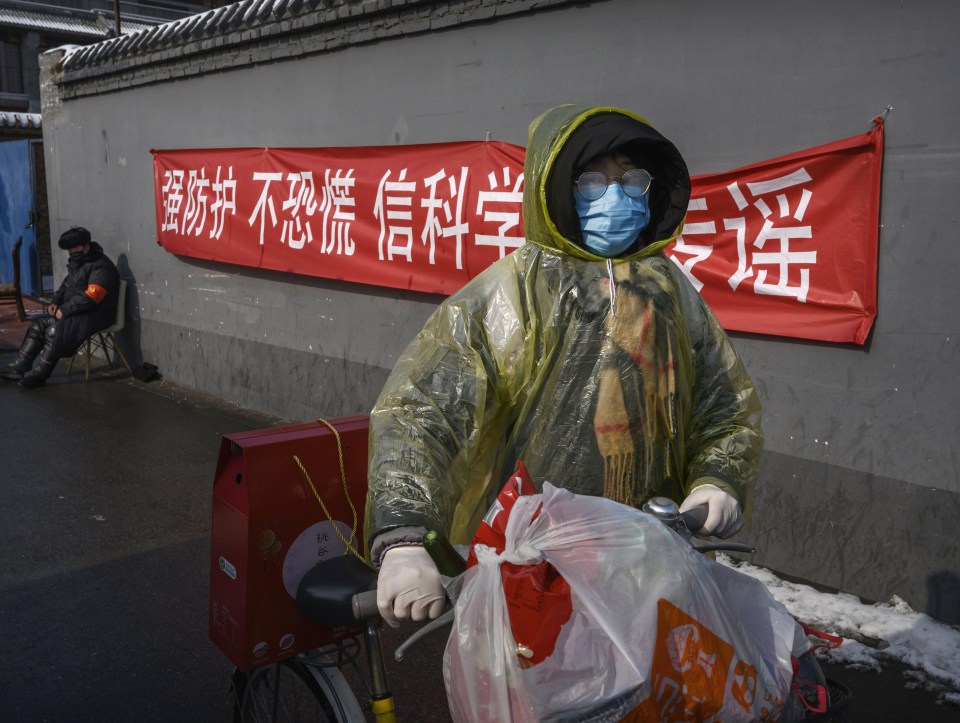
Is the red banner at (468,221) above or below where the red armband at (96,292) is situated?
above

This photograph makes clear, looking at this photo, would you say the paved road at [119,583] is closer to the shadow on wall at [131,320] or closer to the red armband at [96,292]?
the red armband at [96,292]

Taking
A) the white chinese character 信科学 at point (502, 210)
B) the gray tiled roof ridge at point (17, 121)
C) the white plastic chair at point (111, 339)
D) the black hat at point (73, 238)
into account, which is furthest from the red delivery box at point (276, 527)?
the gray tiled roof ridge at point (17, 121)

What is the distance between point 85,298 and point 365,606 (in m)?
7.98

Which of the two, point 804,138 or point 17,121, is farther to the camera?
point 17,121

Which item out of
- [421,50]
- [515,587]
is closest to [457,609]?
[515,587]

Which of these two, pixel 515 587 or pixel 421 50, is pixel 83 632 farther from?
pixel 421 50

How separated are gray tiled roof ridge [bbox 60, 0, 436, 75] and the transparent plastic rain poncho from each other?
4457 millimetres

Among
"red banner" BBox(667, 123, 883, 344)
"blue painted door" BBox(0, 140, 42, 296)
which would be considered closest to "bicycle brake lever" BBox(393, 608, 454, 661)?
"red banner" BBox(667, 123, 883, 344)

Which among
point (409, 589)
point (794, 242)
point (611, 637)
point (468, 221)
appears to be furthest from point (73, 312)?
point (611, 637)

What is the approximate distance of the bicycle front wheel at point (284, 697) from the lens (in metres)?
2.38

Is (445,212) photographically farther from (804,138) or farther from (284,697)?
(284,697)

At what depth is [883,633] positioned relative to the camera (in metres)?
4.09

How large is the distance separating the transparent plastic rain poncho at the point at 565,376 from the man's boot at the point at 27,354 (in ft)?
27.4

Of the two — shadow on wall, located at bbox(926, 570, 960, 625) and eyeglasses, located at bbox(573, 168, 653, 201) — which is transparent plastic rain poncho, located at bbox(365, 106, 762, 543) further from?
shadow on wall, located at bbox(926, 570, 960, 625)
